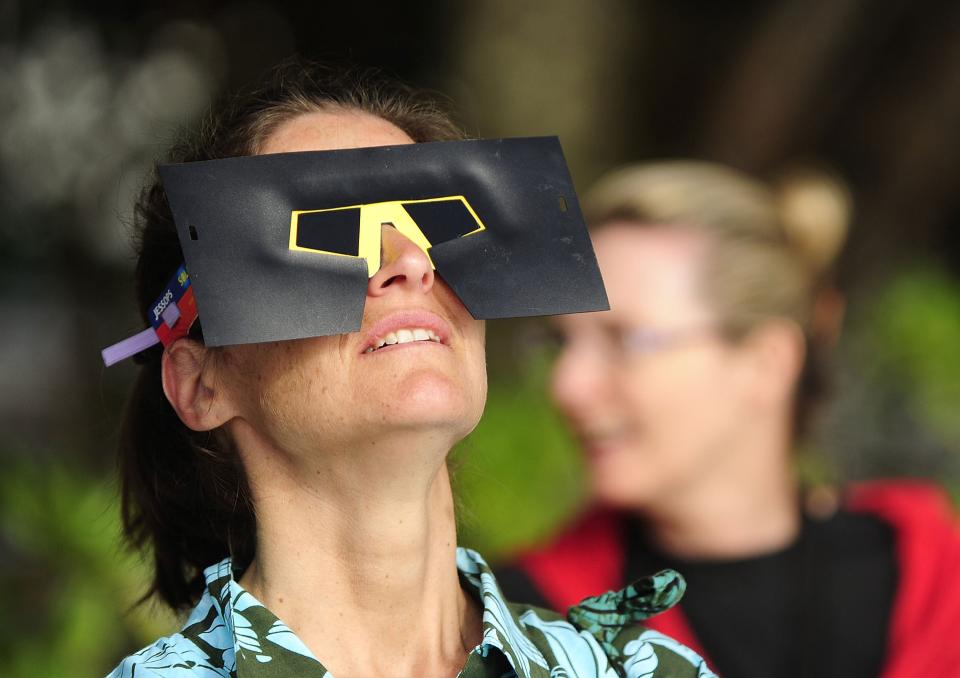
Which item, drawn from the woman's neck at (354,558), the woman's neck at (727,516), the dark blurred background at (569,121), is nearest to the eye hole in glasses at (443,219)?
the woman's neck at (354,558)

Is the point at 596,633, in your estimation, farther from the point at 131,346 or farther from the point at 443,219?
the point at 131,346

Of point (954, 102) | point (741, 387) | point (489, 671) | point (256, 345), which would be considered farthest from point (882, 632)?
point (954, 102)

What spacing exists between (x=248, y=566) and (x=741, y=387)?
75.4 inches

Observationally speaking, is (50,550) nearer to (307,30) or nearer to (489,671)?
(489,671)

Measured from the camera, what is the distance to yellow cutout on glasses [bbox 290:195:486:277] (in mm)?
1646

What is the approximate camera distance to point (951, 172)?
5.93 m

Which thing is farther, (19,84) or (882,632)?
(19,84)

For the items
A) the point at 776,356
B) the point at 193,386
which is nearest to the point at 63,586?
the point at 776,356

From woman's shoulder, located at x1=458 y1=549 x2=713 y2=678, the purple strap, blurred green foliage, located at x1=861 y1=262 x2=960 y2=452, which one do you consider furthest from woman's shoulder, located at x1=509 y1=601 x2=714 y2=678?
blurred green foliage, located at x1=861 y1=262 x2=960 y2=452

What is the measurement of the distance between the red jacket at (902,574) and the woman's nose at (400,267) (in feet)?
5.45

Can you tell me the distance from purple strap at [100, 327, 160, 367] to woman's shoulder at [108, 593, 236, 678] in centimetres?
38

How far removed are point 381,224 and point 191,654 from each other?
0.60m

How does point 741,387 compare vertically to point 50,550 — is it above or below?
above

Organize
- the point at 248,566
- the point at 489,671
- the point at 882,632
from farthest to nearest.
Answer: the point at 882,632 → the point at 248,566 → the point at 489,671
